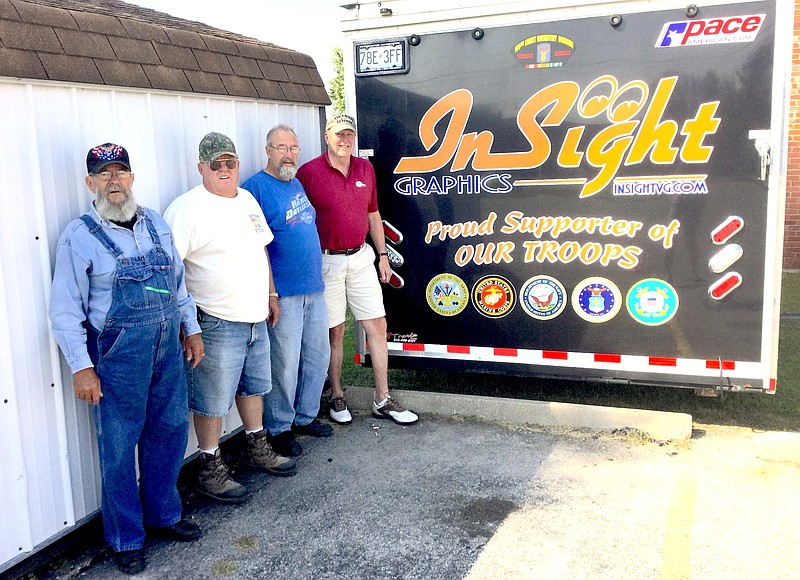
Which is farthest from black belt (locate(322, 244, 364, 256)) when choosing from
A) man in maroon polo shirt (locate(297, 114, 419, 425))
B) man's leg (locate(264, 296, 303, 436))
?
man's leg (locate(264, 296, 303, 436))

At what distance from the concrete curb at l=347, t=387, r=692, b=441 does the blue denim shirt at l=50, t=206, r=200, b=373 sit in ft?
8.44

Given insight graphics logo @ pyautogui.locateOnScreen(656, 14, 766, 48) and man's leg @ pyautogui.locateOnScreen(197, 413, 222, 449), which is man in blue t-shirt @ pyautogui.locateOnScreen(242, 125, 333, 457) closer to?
man's leg @ pyautogui.locateOnScreen(197, 413, 222, 449)

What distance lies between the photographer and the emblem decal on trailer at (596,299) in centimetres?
473

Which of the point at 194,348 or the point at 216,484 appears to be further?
the point at 216,484

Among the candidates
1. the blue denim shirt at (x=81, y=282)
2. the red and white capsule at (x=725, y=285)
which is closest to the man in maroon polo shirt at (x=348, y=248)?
the blue denim shirt at (x=81, y=282)

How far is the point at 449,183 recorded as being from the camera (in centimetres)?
498

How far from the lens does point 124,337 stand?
3207mm

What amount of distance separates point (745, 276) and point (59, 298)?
3777mm

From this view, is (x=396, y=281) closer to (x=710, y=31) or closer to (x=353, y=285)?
(x=353, y=285)

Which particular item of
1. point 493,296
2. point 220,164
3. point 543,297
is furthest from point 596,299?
point 220,164

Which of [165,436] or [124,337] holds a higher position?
[124,337]

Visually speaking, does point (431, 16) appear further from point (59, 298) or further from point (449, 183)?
point (59, 298)

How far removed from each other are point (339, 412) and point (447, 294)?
1139 mm

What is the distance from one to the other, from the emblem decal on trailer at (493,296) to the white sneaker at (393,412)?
89 centimetres
